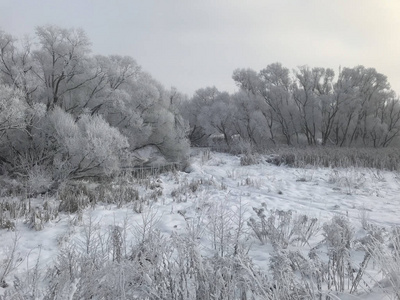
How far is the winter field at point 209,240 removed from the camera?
7.73 feet

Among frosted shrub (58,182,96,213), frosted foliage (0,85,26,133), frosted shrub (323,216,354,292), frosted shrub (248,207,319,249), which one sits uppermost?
frosted foliage (0,85,26,133)

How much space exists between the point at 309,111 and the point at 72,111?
22.8 m

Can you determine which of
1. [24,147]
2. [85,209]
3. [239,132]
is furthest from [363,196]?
[239,132]

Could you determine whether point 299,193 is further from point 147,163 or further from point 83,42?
point 83,42

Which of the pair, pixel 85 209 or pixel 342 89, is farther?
pixel 342 89

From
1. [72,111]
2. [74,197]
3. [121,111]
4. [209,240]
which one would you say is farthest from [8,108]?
[209,240]

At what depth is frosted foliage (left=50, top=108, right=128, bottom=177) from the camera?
833cm

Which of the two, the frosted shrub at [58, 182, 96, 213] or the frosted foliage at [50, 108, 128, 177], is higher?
→ the frosted foliage at [50, 108, 128, 177]

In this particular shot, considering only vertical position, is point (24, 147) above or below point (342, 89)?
below

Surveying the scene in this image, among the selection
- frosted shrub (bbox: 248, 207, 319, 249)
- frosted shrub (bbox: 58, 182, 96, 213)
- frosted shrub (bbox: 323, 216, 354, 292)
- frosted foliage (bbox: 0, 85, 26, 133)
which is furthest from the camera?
frosted foliage (bbox: 0, 85, 26, 133)

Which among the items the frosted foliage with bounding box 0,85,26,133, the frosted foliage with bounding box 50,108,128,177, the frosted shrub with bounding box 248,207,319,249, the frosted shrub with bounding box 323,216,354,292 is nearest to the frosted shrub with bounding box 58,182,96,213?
the frosted foliage with bounding box 50,108,128,177

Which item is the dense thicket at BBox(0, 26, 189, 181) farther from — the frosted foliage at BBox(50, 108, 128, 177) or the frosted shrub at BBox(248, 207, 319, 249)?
the frosted shrub at BBox(248, 207, 319, 249)

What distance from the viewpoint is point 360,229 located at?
506 centimetres

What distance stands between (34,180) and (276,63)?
1086 inches
